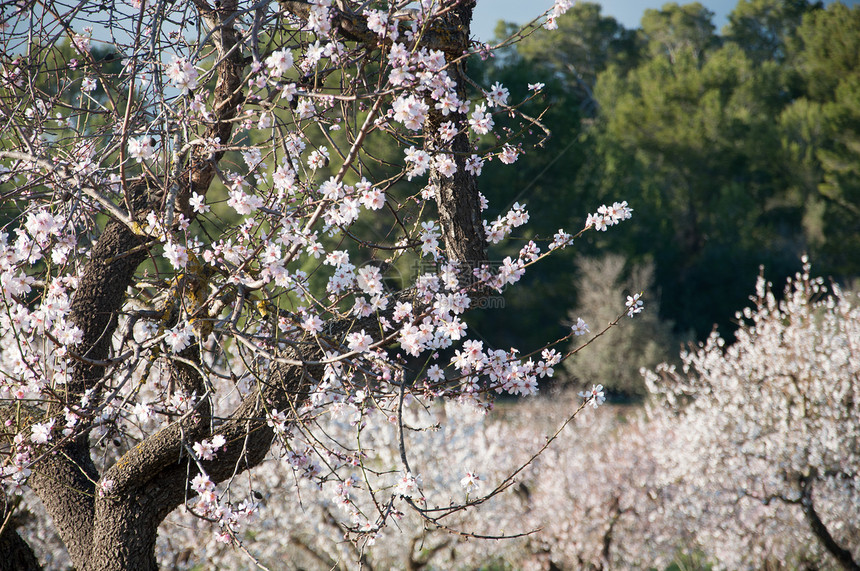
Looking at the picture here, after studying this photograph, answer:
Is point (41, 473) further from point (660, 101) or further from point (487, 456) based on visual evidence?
point (660, 101)

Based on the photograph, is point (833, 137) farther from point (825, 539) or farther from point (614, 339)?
point (825, 539)

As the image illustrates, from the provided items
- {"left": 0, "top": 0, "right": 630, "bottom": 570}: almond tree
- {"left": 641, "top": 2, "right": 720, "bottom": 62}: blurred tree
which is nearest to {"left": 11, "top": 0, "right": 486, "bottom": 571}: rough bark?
{"left": 0, "top": 0, "right": 630, "bottom": 570}: almond tree

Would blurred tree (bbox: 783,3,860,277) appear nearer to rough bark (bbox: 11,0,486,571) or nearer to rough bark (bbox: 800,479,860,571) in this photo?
rough bark (bbox: 800,479,860,571)

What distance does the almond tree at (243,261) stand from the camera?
71.3 inches

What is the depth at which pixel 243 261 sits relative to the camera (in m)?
1.97

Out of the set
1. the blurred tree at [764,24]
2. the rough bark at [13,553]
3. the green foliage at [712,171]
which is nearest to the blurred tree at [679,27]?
Result: the blurred tree at [764,24]

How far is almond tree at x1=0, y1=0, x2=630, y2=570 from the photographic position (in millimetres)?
1811

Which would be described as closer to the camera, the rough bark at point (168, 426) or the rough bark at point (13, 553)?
the rough bark at point (168, 426)

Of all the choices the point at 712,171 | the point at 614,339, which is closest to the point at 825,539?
the point at 614,339

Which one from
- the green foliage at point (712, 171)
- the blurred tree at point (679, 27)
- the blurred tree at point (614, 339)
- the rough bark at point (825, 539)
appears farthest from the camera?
the blurred tree at point (679, 27)

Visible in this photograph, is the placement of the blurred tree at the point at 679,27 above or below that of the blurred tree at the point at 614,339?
above

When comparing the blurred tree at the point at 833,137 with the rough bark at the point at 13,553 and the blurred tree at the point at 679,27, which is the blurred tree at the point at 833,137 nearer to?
Result: the blurred tree at the point at 679,27

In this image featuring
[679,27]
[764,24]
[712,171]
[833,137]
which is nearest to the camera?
[833,137]

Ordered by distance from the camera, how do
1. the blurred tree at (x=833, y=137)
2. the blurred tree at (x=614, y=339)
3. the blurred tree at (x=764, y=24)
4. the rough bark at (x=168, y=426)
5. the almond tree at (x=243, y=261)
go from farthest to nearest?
the blurred tree at (x=764, y=24) → the blurred tree at (x=833, y=137) → the blurred tree at (x=614, y=339) → the rough bark at (x=168, y=426) → the almond tree at (x=243, y=261)
